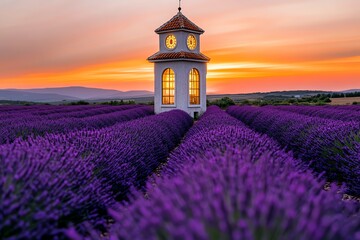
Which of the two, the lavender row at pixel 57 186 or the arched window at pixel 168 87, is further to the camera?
the arched window at pixel 168 87

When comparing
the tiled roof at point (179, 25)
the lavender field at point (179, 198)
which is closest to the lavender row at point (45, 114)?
the tiled roof at point (179, 25)

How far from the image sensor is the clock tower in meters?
22.8

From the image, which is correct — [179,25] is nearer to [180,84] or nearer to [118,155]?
[180,84]

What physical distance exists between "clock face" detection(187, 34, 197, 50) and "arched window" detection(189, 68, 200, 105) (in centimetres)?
135

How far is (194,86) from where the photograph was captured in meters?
24.0

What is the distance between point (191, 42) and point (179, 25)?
1.36 m

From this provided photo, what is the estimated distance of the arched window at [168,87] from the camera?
23.3m

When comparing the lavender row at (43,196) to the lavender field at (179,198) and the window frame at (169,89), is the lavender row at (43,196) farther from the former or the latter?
the window frame at (169,89)

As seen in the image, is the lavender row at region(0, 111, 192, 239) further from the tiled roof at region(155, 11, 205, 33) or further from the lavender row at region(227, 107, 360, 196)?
the tiled roof at region(155, 11, 205, 33)

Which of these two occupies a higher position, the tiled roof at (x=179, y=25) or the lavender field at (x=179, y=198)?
the tiled roof at (x=179, y=25)

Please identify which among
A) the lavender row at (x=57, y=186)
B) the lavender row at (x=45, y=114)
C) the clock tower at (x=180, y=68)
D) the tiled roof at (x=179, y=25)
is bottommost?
the lavender row at (x=45, y=114)

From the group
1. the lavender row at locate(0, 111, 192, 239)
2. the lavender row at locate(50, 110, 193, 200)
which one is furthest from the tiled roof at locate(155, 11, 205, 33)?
the lavender row at locate(0, 111, 192, 239)

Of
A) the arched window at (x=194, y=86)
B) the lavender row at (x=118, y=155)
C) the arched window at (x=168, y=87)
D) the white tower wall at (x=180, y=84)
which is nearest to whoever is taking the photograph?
the lavender row at (x=118, y=155)

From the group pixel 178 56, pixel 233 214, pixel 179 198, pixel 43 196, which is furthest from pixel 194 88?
pixel 233 214
